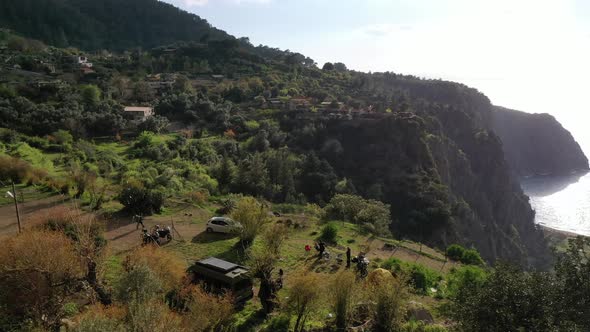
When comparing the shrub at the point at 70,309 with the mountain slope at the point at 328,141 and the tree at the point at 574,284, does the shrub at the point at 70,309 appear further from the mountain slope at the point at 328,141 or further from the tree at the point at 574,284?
the mountain slope at the point at 328,141

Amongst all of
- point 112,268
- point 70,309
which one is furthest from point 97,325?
point 112,268

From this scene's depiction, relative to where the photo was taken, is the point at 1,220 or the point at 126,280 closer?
the point at 126,280

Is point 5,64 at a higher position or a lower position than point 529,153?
higher

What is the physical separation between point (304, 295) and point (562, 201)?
124957mm

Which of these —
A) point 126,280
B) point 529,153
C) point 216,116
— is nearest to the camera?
point 126,280

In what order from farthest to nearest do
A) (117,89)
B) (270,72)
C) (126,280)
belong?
(270,72)
(117,89)
(126,280)

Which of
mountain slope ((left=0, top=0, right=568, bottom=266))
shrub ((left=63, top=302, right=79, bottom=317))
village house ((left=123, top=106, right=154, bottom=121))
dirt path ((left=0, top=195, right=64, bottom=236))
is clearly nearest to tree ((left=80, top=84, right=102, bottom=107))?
mountain slope ((left=0, top=0, right=568, bottom=266))

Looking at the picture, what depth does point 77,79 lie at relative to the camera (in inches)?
2435

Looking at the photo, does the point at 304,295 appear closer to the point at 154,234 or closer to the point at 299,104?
the point at 154,234

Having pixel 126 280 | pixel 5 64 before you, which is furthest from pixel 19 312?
pixel 5 64

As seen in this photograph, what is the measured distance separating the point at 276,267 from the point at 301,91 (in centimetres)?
7109

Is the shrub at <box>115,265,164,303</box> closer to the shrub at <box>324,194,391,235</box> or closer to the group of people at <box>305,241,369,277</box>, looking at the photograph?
the group of people at <box>305,241,369,277</box>

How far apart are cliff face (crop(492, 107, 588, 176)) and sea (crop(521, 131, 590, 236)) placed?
638 centimetres

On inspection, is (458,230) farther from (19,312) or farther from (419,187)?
(19,312)
